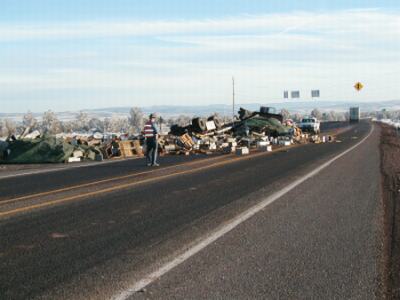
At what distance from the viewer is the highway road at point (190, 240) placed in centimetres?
593

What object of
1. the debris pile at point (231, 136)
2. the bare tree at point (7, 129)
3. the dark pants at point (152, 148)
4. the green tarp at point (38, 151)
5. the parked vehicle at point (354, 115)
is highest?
the dark pants at point (152, 148)

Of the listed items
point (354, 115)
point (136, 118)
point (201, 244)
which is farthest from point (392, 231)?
point (136, 118)

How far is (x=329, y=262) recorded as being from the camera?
693cm

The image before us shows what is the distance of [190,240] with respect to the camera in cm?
802

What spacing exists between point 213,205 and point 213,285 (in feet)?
17.3

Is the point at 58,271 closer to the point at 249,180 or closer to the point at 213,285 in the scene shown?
the point at 213,285

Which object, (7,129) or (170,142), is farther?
(7,129)

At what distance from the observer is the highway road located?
5934 mm

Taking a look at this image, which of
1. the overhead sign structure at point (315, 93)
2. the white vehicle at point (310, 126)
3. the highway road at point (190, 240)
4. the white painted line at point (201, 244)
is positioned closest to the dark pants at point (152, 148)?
the highway road at point (190, 240)

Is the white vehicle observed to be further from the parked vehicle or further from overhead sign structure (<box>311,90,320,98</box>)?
the parked vehicle

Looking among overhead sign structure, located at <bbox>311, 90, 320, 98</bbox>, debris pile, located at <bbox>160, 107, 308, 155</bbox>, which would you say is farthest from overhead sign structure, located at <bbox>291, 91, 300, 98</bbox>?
debris pile, located at <bbox>160, 107, 308, 155</bbox>

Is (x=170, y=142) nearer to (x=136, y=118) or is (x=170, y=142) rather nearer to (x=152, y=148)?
(x=152, y=148)

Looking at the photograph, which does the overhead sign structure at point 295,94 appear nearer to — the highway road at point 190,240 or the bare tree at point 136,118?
the bare tree at point 136,118

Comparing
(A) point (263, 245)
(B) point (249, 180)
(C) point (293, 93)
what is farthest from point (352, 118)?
(A) point (263, 245)
